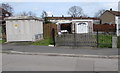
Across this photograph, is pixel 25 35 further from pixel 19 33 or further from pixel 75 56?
pixel 75 56

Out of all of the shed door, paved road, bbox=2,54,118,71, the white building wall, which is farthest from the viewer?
the shed door

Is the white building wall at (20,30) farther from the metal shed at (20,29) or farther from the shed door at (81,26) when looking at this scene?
the shed door at (81,26)

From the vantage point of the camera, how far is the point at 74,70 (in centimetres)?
794

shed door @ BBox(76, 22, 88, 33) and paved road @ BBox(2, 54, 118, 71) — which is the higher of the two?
shed door @ BBox(76, 22, 88, 33)

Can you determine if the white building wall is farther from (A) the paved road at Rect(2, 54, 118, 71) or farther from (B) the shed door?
(B) the shed door

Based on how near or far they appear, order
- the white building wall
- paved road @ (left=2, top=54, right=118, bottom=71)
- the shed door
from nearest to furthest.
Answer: paved road @ (left=2, top=54, right=118, bottom=71) < the white building wall < the shed door

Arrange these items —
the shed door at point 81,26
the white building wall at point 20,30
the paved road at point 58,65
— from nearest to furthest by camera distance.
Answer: the paved road at point 58,65
the white building wall at point 20,30
the shed door at point 81,26

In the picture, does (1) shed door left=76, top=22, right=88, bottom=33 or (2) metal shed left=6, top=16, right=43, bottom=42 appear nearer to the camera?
(2) metal shed left=6, top=16, right=43, bottom=42

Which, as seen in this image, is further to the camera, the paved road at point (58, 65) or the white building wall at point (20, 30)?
the white building wall at point (20, 30)

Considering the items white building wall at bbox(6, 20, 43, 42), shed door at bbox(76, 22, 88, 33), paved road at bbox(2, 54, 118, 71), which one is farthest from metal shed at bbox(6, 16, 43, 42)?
shed door at bbox(76, 22, 88, 33)

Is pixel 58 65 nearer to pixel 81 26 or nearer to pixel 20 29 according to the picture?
pixel 20 29

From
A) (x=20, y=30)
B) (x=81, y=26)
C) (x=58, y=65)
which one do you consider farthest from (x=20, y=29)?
(x=81, y=26)

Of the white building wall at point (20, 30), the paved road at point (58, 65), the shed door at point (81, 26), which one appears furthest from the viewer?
the shed door at point (81, 26)

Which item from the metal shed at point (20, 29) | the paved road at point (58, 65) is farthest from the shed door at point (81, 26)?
the paved road at point (58, 65)
